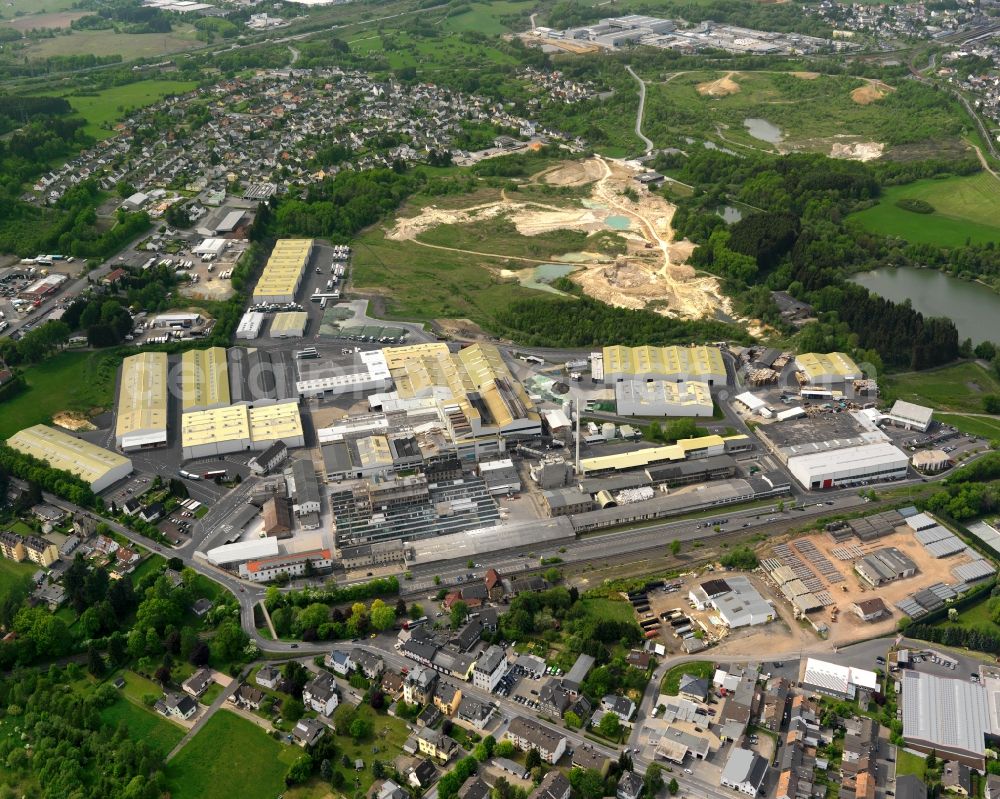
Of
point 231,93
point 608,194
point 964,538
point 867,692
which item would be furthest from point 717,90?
point 867,692

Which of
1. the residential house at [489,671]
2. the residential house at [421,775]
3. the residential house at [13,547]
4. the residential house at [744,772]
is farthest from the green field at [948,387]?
the residential house at [13,547]

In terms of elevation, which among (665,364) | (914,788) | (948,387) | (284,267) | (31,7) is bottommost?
(948,387)

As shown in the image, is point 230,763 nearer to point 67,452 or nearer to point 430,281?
point 67,452

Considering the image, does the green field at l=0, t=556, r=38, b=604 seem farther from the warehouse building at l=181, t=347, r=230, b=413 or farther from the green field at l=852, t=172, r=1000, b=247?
the green field at l=852, t=172, r=1000, b=247

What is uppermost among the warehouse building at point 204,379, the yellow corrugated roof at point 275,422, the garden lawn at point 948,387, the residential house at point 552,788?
the residential house at point 552,788

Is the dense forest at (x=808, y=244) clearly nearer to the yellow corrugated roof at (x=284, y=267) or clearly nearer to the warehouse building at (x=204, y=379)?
the yellow corrugated roof at (x=284, y=267)

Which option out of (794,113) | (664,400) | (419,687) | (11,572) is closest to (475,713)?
(419,687)
